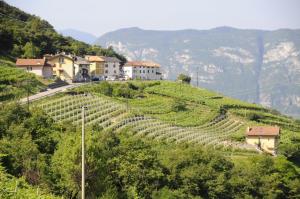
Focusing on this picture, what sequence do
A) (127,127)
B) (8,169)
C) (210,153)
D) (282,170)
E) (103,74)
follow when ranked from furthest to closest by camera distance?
(103,74) → (127,127) → (282,170) → (210,153) → (8,169)

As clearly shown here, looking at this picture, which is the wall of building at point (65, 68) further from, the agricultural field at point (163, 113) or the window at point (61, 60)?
the agricultural field at point (163, 113)

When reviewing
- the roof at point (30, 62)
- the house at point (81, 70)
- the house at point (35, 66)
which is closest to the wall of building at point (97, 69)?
the house at point (81, 70)

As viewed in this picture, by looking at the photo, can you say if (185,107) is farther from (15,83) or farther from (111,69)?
(111,69)

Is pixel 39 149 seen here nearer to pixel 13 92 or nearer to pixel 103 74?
pixel 13 92

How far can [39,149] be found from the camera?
130 feet

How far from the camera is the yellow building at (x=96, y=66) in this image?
313 feet

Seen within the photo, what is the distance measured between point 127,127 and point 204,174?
14830 millimetres

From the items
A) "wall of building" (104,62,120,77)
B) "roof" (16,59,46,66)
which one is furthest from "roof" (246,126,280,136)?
"wall of building" (104,62,120,77)

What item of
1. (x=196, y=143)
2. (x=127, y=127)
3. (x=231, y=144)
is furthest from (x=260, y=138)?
(x=127, y=127)

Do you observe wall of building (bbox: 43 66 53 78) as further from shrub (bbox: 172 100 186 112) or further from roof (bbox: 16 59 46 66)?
shrub (bbox: 172 100 186 112)

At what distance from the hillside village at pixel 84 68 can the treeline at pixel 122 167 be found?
2716cm

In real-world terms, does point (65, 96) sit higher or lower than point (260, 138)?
higher

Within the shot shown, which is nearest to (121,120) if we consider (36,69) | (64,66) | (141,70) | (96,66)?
(36,69)

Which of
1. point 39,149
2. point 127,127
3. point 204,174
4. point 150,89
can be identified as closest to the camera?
point 39,149
